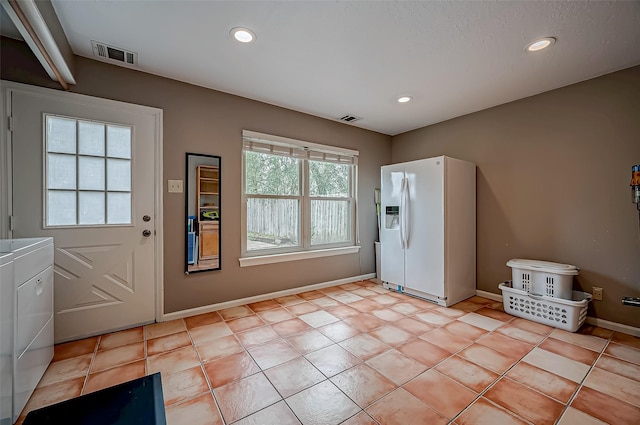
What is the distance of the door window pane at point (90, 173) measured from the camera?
233cm

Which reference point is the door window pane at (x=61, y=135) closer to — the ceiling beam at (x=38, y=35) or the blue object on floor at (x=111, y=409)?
the ceiling beam at (x=38, y=35)

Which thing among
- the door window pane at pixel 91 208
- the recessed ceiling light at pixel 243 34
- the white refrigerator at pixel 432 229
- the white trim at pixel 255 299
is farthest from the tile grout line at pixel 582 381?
the door window pane at pixel 91 208

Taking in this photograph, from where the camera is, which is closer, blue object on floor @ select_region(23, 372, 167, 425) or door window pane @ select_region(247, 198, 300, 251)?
blue object on floor @ select_region(23, 372, 167, 425)

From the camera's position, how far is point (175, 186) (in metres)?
2.74

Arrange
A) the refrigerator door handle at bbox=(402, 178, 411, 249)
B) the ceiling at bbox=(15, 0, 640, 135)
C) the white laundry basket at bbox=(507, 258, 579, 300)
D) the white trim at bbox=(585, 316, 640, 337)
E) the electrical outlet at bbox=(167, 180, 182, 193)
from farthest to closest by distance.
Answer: the refrigerator door handle at bbox=(402, 178, 411, 249) < the electrical outlet at bbox=(167, 180, 182, 193) < the white laundry basket at bbox=(507, 258, 579, 300) < the white trim at bbox=(585, 316, 640, 337) < the ceiling at bbox=(15, 0, 640, 135)

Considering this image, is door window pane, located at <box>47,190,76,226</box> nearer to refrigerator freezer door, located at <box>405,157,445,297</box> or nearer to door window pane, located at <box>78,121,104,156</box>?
door window pane, located at <box>78,121,104,156</box>

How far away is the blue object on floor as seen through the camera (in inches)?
51.5

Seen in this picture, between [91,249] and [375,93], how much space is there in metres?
3.18

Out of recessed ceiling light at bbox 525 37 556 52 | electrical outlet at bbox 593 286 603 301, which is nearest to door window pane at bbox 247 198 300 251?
recessed ceiling light at bbox 525 37 556 52

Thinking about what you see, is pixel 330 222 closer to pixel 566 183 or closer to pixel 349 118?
pixel 349 118

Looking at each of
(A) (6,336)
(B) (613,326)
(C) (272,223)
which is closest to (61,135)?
(A) (6,336)

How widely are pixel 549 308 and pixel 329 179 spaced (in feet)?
9.44

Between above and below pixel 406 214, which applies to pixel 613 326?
below

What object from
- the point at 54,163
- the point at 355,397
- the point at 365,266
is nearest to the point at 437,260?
the point at 365,266
